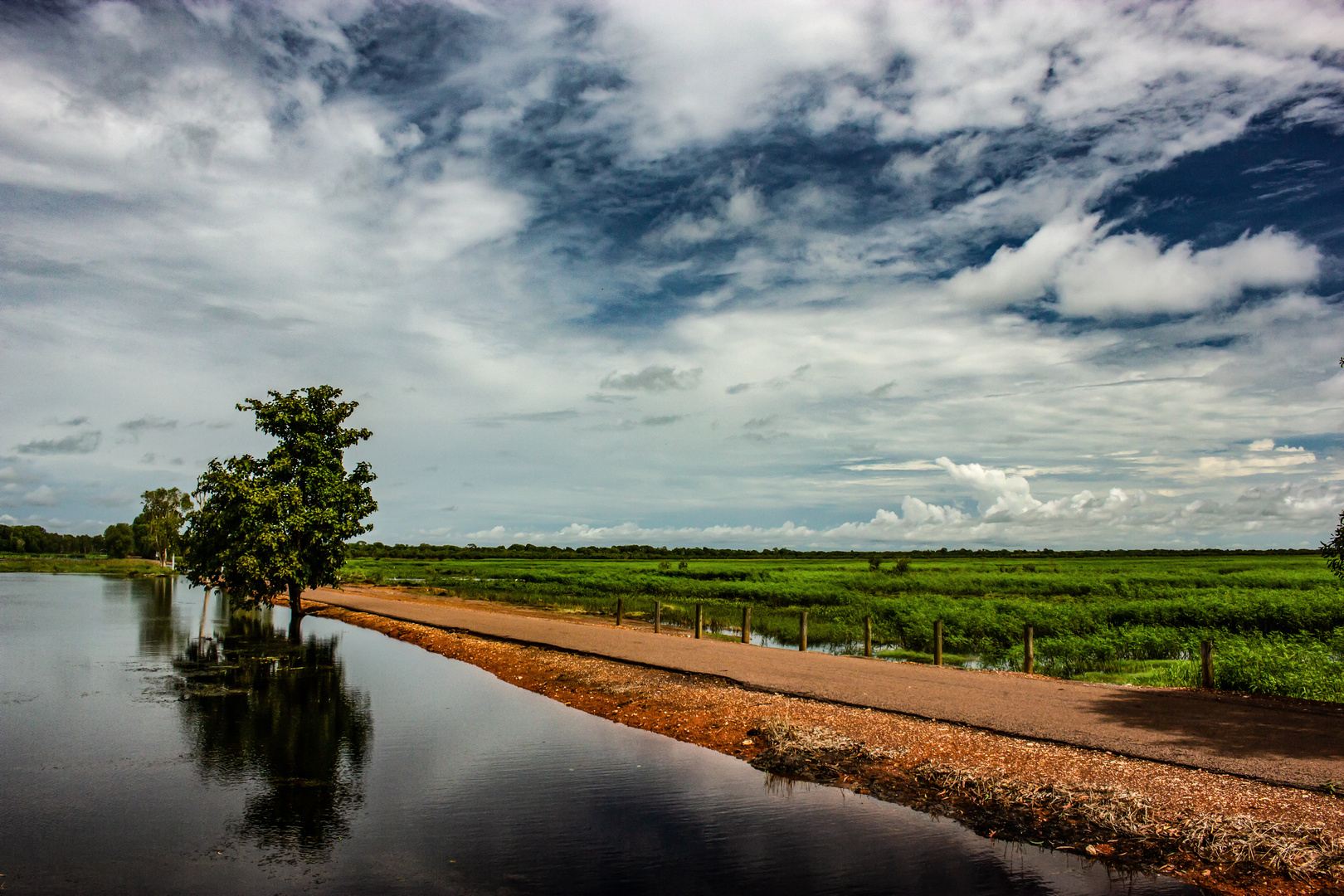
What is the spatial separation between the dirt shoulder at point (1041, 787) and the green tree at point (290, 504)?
15.7 meters

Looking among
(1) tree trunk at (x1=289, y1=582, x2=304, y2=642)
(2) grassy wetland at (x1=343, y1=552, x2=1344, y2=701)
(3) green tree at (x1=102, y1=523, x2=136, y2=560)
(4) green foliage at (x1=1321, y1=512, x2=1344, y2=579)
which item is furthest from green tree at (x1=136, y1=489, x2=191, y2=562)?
(4) green foliage at (x1=1321, y1=512, x2=1344, y2=579)

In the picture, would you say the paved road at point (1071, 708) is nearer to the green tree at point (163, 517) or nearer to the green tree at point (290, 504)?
the green tree at point (290, 504)

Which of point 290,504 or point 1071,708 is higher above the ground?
point 290,504

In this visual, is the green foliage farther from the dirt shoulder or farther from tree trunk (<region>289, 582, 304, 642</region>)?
tree trunk (<region>289, 582, 304, 642</region>)

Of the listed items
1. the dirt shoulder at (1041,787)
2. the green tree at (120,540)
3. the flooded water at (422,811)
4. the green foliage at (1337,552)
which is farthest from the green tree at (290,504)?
the green tree at (120,540)

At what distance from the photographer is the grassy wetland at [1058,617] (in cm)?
1881

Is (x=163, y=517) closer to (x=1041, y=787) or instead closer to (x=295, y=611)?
(x=295, y=611)

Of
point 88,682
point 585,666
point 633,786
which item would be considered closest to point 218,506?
point 88,682

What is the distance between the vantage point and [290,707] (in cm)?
1719

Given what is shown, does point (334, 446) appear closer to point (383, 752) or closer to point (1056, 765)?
point (383, 752)

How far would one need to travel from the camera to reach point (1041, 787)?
33.6ft

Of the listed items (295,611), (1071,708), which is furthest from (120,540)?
(1071,708)

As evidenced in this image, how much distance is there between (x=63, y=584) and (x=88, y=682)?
7498 centimetres

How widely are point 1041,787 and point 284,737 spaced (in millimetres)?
13019
